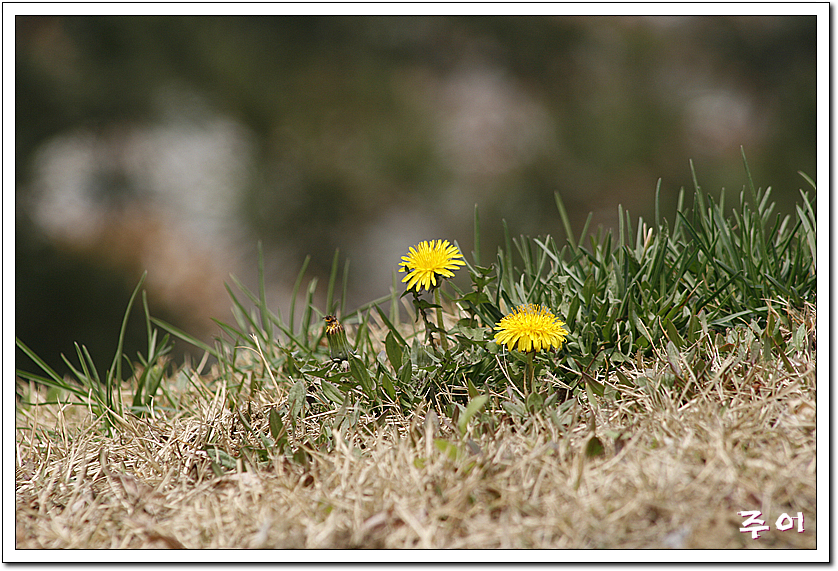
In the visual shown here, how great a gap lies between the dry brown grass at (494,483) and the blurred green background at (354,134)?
2.92m

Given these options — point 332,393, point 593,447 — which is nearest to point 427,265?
point 332,393

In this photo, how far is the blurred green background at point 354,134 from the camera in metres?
3.91

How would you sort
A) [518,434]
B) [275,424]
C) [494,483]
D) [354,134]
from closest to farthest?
1. [494,483]
2. [518,434]
3. [275,424]
4. [354,134]

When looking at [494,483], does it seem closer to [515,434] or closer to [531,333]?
[515,434]

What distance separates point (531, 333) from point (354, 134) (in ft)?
10.6

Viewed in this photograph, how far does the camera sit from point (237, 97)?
4082 mm

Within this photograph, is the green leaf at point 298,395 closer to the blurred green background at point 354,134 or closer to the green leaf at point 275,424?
the green leaf at point 275,424

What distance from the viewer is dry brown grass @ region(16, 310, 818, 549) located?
0.76 meters

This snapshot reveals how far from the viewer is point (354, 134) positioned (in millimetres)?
4023

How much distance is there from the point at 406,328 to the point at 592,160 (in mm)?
2764

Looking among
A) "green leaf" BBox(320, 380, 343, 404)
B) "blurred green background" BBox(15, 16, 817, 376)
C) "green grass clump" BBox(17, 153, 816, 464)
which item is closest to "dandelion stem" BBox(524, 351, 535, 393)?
"green grass clump" BBox(17, 153, 816, 464)

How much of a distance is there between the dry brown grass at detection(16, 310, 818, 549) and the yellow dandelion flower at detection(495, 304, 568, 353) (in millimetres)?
117
